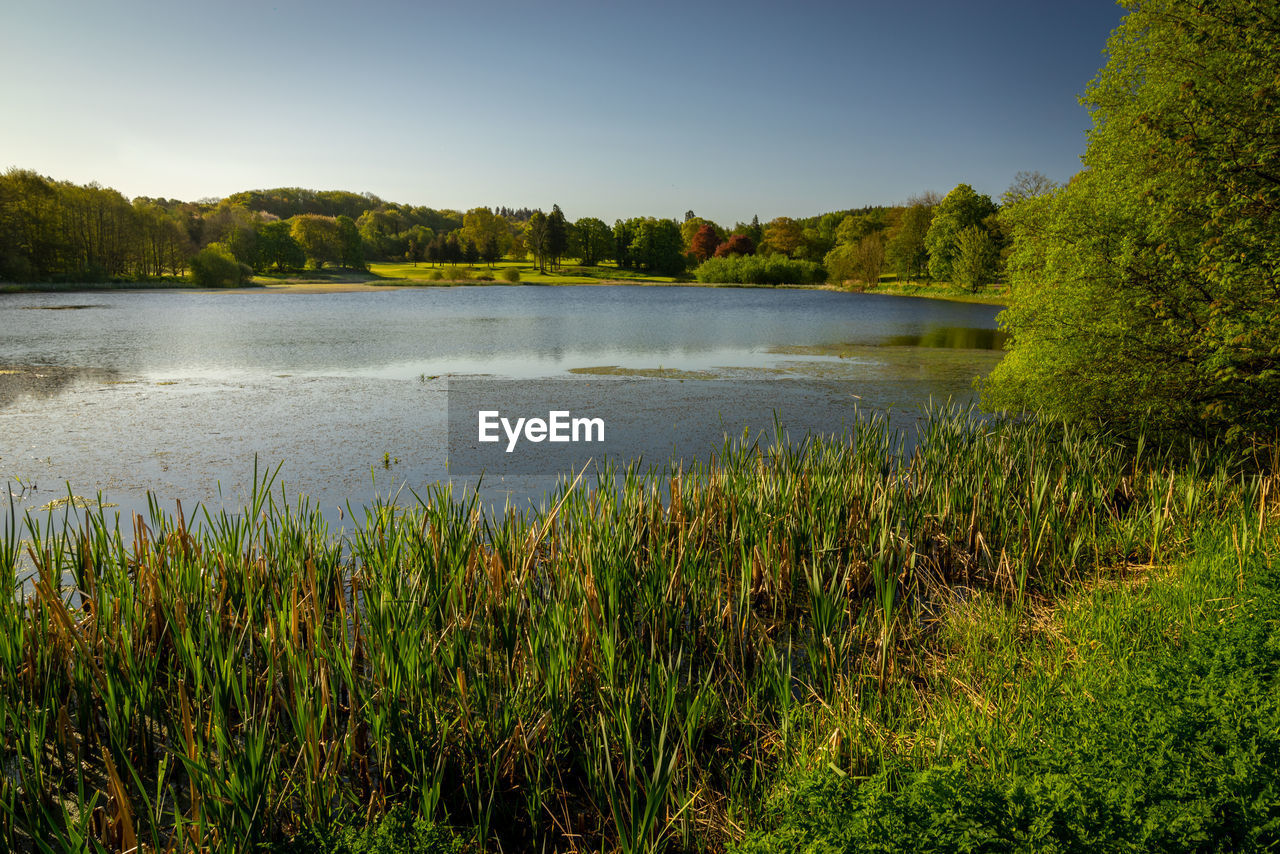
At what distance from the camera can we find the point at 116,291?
1994 inches

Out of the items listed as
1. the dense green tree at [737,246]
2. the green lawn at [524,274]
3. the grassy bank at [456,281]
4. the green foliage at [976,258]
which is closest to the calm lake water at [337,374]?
the green foliage at [976,258]

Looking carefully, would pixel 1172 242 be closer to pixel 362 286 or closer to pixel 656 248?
pixel 362 286

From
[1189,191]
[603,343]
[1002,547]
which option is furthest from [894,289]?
[1002,547]

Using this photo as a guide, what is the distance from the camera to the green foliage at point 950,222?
5669 cm

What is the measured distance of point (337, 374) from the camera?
636 inches

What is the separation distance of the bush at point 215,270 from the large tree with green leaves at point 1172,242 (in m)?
62.3

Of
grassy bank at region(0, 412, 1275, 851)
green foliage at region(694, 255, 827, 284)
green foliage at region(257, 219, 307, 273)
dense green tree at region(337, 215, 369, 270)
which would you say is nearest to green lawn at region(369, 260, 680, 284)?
dense green tree at region(337, 215, 369, 270)

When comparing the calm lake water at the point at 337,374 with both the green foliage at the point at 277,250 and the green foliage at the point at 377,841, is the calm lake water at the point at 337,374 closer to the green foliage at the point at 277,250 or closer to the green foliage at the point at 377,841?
the green foliage at the point at 377,841

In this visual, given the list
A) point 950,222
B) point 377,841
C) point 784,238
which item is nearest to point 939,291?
point 950,222

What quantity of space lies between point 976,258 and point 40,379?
51838mm

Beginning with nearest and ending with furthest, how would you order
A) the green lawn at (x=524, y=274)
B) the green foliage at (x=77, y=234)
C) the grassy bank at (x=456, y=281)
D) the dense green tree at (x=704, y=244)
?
the green foliage at (x=77, y=234)
the grassy bank at (x=456, y=281)
the green lawn at (x=524, y=274)
the dense green tree at (x=704, y=244)

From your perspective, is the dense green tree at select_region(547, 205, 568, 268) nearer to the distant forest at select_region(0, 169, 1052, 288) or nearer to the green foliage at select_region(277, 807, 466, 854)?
the distant forest at select_region(0, 169, 1052, 288)

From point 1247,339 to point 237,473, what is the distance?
10.5 metres

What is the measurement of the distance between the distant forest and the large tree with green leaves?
7.95 feet
